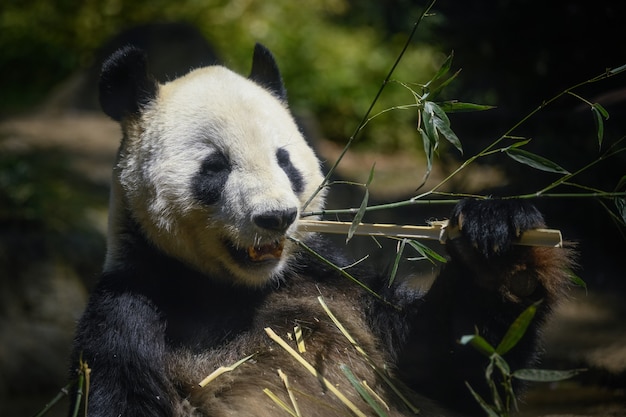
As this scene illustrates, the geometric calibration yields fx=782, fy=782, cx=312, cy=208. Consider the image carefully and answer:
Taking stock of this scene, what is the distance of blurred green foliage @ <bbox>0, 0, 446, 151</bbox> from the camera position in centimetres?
1245

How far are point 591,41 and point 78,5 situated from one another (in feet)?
31.0

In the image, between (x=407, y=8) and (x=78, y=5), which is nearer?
(x=407, y=8)

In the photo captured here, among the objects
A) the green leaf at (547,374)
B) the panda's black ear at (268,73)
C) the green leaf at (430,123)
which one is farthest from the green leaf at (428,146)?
the panda's black ear at (268,73)

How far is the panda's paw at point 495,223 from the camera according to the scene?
3.16 meters

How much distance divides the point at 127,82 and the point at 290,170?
0.95 metres

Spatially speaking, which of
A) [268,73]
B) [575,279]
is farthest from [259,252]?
[575,279]

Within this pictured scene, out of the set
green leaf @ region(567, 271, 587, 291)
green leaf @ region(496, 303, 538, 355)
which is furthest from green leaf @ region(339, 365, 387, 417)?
green leaf @ region(567, 271, 587, 291)

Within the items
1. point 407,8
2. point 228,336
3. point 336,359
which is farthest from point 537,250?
point 407,8

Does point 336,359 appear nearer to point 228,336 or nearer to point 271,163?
point 228,336

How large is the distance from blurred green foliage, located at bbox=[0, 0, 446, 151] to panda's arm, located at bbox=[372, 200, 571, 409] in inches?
337

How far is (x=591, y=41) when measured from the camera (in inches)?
257

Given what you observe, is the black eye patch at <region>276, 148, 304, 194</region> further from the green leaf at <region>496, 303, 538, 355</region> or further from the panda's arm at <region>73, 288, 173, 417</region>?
the green leaf at <region>496, 303, 538, 355</region>

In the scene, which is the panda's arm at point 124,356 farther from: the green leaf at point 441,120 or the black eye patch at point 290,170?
the green leaf at point 441,120

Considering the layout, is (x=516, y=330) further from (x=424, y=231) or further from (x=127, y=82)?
(x=127, y=82)
